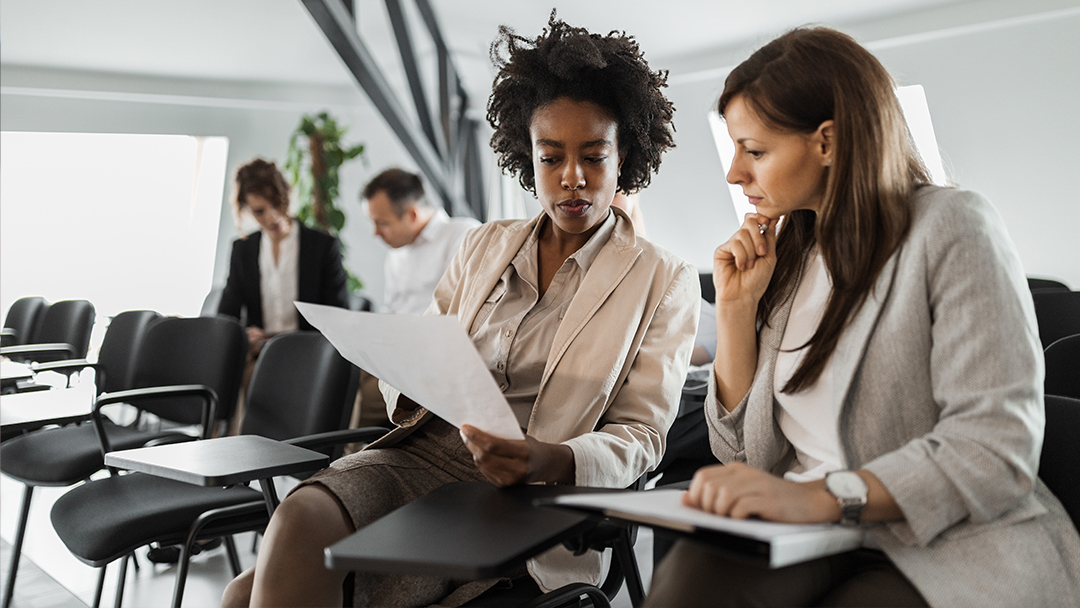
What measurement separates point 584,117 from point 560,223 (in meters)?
0.22

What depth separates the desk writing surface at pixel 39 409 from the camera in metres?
2.21

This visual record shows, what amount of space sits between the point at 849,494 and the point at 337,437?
1.22 meters

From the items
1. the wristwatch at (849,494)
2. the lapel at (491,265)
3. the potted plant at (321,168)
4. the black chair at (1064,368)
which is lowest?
the black chair at (1064,368)

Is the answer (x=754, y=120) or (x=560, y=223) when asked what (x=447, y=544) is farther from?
(x=560, y=223)

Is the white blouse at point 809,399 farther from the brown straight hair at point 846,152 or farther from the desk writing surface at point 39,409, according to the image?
the desk writing surface at point 39,409

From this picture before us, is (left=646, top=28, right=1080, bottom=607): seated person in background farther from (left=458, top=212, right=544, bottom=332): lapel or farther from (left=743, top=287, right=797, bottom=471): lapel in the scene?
(left=458, top=212, right=544, bottom=332): lapel

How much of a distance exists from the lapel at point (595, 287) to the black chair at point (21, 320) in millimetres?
1864

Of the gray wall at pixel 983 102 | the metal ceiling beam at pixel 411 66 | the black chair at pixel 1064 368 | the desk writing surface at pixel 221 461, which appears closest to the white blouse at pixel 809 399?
the black chair at pixel 1064 368

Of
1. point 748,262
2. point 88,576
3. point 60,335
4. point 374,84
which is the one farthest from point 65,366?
point 374,84

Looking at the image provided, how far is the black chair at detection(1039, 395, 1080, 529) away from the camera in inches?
40.1

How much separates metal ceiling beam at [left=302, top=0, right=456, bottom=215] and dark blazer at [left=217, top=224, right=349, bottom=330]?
6.39 feet

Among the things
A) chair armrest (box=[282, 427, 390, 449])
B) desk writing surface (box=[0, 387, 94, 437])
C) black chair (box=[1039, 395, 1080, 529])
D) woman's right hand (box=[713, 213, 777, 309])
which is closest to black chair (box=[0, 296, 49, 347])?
desk writing surface (box=[0, 387, 94, 437])

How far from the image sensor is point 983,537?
92 centimetres

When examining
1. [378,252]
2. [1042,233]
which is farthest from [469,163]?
[1042,233]
